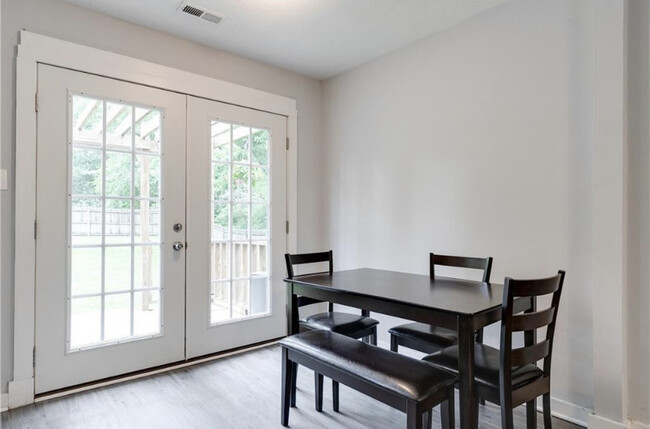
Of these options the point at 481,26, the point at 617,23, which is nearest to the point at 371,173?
the point at 481,26

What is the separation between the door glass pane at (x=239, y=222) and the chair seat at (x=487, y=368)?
1.89 metres

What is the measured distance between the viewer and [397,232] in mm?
3102

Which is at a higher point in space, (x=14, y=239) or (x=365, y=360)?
(x=14, y=239)

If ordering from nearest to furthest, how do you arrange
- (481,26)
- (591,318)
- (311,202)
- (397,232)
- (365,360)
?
1. (365,360)
2. (591,318)
3. (481,26)
4. (397,232)
5. (311,202)

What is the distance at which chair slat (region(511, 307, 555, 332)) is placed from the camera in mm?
1508

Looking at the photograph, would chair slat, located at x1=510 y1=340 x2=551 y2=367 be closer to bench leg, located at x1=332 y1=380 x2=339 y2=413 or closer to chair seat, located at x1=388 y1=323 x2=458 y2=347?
chair seat, located at x1=388 y1=323 x2=458 y2=347

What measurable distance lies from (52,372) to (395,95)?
10.2ft

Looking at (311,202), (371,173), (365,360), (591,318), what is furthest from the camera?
(311,202)

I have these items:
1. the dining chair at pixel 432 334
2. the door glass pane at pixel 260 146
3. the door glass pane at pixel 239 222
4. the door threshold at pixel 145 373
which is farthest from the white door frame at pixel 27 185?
the dining chair at pixel 432 334

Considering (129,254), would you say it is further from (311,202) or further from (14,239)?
(311,202)

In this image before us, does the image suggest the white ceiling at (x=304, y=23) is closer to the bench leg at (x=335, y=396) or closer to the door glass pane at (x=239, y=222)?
the door glass pane at (x=239, y=222)

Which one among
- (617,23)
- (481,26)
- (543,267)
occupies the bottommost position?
(543,267)

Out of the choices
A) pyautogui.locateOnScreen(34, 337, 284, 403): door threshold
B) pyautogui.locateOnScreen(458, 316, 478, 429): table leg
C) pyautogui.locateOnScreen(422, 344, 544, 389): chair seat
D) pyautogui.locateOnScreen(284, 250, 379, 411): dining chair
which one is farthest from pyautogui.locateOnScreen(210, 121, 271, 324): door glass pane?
pyautogui.locateOnScreen(458, 316, 478, 429): table leg

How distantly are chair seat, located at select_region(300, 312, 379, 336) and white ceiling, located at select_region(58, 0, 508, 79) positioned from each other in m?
2.03
